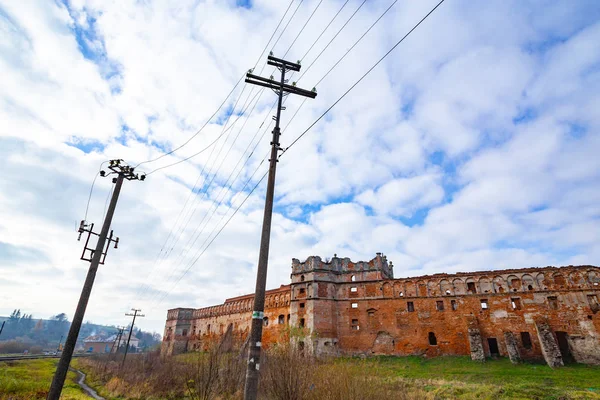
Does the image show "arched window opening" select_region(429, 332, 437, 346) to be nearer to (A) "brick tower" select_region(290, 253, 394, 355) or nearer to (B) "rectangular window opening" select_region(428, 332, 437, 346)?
(B) "rectangular window opening" select_region(428, 332, 437, 346)

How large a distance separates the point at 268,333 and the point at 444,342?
1943cm

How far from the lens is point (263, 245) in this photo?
27.1 ft

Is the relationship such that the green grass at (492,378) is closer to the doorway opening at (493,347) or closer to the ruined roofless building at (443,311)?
the doorway opening at (493,347)

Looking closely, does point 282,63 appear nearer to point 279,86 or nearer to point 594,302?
point 279,86

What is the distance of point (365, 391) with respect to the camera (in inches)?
358

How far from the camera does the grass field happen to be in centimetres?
1003

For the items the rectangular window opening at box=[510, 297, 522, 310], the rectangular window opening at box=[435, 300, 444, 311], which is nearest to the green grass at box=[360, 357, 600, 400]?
the rectangular window opening at box=[435, 300, 444, 311]

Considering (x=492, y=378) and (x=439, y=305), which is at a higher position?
(x=439, y=305)

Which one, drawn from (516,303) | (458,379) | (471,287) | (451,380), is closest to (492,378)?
(458,379)

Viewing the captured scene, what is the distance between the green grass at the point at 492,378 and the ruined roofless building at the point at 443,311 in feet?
5.19

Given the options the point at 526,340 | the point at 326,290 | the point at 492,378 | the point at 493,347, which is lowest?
the point at 492,378

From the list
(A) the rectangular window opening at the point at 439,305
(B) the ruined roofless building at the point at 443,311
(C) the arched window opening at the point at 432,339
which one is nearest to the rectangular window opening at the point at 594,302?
(B) the ruined roofless building at the point at 443,311

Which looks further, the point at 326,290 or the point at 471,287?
the point at 326,290

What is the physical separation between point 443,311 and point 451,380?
10119 mm
